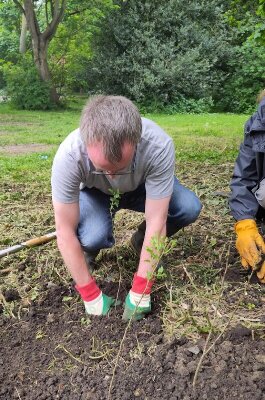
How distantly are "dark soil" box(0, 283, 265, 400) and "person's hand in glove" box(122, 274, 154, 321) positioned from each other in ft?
0.12

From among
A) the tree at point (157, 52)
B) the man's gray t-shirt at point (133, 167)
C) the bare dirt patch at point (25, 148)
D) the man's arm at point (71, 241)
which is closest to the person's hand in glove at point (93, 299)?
the man's arm at point (71, 241)

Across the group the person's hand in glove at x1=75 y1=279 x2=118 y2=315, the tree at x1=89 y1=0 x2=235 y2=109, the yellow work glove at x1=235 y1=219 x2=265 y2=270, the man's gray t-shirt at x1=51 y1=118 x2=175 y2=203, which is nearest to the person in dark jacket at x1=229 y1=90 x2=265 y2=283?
the yellow work glove at x1=235 y1=219 x2=265 y2=270

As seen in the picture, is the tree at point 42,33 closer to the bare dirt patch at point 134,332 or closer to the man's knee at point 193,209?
the bare dirt patch at point 134,332

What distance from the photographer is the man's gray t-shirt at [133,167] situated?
1.84m

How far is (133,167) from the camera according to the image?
193cm

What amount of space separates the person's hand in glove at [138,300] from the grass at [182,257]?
102 millimetres

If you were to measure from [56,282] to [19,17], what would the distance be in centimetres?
2021

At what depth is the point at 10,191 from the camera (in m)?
3.84

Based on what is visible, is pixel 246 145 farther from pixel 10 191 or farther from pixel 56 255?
pixel 10 191

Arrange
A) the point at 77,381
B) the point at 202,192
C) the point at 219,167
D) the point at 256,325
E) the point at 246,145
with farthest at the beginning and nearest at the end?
the point at 219,167
the point at 202,192
the point at 246,145
the point at 256,325
the point at 77,381

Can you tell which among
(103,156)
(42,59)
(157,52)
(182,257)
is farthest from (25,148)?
(42,59)

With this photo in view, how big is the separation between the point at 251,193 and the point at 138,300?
3.31 feet

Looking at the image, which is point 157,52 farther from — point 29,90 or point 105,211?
point 105,211

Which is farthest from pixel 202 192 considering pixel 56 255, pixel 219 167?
pixel 56 255
